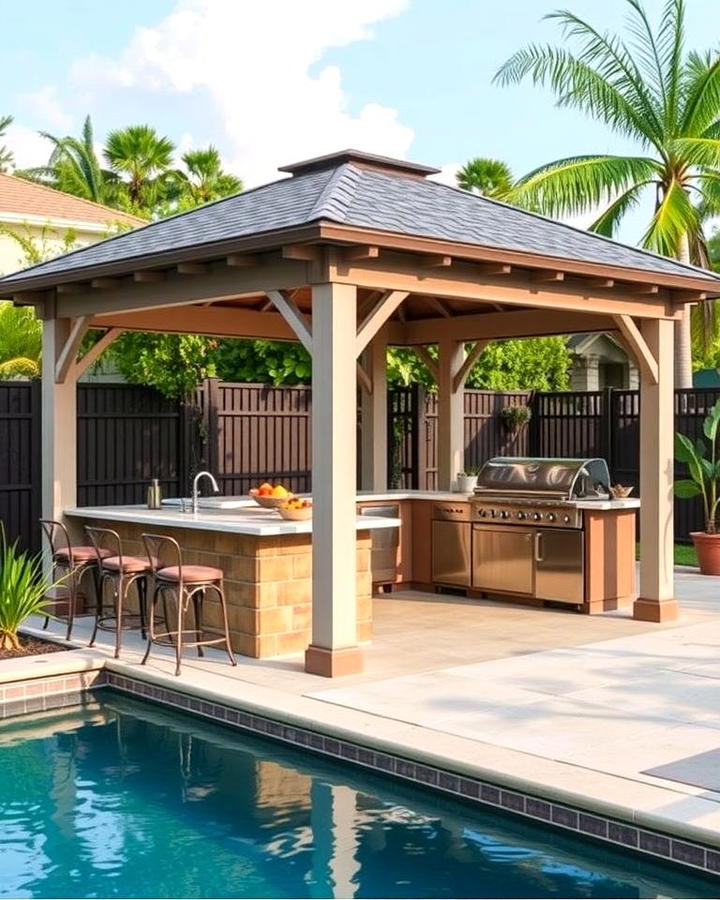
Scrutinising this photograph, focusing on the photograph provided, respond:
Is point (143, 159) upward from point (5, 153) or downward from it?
downward

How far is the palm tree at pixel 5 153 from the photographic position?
169ft

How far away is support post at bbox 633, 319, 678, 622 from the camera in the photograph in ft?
34.7

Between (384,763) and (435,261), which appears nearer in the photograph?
(384,763)

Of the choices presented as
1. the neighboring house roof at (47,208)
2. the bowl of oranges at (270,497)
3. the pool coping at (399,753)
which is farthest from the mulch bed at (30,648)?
the neighboring house roof at (47,208)

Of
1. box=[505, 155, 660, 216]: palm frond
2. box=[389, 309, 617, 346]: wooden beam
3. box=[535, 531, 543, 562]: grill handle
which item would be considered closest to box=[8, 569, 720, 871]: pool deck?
box=[535, 531, 543, 562]: grill handle

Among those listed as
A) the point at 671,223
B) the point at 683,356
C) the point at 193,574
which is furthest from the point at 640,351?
the point at 683,356

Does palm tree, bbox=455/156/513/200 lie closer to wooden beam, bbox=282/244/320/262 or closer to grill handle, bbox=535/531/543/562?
grill handle, bbox=535/531/543/562

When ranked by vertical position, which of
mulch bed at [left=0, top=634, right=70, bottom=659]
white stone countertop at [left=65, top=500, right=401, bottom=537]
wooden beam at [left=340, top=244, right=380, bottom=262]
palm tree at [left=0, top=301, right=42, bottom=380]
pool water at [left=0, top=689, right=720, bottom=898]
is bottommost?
pool water at [left=0, top=689, right=720, bottom=898]

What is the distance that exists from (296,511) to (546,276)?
2671 mm

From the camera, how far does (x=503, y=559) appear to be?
38.1 feet

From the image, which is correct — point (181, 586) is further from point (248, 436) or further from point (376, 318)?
point (248, 436)

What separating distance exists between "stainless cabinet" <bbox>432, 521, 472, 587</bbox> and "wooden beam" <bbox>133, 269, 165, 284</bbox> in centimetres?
418

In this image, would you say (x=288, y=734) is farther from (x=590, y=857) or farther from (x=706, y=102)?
(x=706, y=102)

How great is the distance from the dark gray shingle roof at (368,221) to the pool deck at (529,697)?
119 inches
